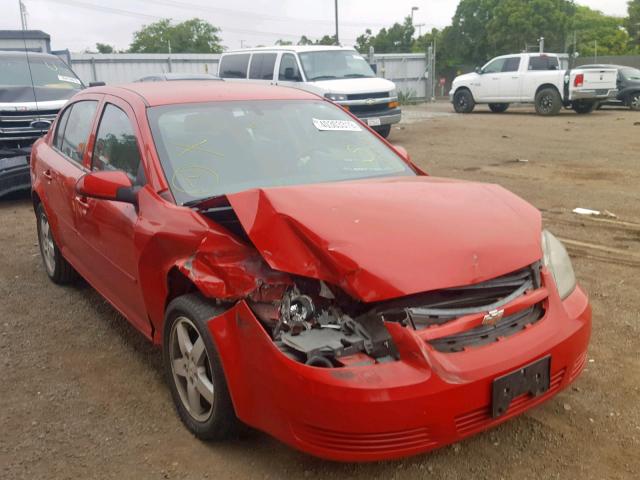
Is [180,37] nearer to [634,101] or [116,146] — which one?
[634,101]

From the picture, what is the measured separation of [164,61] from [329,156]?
804 inches

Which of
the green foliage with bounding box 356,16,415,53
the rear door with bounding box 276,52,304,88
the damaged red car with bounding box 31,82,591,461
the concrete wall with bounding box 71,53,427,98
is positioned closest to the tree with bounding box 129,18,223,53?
the green foliage with bounding box 356,16,415,53

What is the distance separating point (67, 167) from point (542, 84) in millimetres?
17656

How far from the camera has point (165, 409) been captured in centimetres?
323

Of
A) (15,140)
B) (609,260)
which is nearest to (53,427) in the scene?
(609,260)

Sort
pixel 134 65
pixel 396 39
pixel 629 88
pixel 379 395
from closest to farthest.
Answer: pixel 379 395, pixel 629 88, pixel 134 65, pixel 396 39

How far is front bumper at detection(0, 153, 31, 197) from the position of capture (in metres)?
7.86

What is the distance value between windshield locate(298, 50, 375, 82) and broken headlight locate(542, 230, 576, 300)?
35.7ft

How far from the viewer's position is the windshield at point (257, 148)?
3.33 metres

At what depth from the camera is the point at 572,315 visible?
2.74 meters

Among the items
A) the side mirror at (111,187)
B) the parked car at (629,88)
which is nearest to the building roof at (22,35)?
the side mirror at (111,187)

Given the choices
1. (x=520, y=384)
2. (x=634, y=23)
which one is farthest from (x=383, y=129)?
(x=634, y=23)

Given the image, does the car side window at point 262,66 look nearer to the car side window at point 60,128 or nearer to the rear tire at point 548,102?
the rear tire at point 548,102

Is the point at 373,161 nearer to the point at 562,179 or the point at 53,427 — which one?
the point at 53,427
